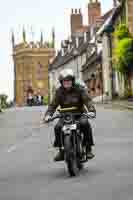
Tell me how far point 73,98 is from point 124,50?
52.2m

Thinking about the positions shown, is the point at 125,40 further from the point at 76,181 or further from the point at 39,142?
the point at 76,181

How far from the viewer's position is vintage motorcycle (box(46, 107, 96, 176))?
11.7m

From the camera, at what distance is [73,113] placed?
39.8 ft

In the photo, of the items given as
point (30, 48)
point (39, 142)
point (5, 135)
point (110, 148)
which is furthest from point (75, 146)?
point (30, 48)

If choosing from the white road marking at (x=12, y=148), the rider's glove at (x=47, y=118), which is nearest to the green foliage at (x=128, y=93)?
the white road marking at (x=12, y=148)

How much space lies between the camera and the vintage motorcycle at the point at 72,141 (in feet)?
38.4

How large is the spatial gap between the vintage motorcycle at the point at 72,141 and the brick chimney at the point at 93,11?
9435 centimetres

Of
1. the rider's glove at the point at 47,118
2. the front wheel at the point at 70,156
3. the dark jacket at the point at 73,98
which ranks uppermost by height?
the dark jacket at the point at 73,98

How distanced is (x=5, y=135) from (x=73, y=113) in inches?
511

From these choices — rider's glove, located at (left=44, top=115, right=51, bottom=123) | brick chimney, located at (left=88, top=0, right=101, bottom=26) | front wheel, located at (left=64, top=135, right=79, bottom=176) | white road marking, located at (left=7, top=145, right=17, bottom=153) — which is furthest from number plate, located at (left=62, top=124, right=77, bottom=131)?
brick chimney, located at (left=88, top=0, right=101, bottom=26)

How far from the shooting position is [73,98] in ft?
40.1

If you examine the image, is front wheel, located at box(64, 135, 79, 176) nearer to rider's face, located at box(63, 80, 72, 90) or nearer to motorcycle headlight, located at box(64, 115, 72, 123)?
motorcycle headlight, located at box(64, 115, 72, 123)

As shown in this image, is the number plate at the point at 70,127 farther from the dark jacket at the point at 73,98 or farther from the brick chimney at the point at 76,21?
the brick chimney at the point at 76,21

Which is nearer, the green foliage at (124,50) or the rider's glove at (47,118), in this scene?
the rider's glove at (47,118)
